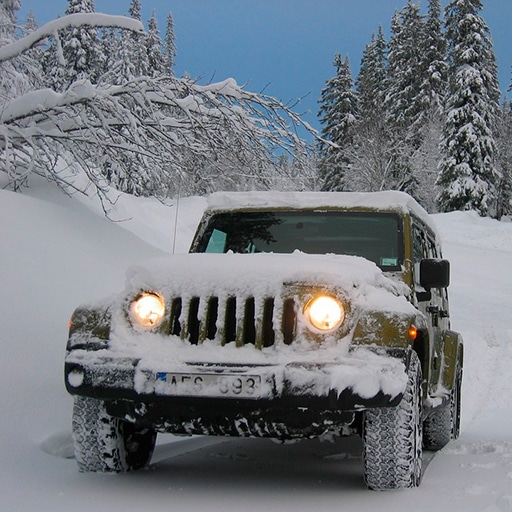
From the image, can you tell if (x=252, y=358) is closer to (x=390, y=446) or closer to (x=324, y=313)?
(x=324, y=313)

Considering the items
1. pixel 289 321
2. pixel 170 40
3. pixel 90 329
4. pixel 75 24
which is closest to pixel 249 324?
pixel 289 321

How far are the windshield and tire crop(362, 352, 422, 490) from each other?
1.40 m

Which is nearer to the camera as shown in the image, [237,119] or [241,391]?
[241,391]

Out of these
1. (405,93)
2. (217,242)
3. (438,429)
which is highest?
(405,93)

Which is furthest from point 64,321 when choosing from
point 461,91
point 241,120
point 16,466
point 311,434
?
point 461,91

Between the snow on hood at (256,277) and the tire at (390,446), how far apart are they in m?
0.54

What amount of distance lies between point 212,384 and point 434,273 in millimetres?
1935

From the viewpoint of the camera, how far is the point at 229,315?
3.84 metres

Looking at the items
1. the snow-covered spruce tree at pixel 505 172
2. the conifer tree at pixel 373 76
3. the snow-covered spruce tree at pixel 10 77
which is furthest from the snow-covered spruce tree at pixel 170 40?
the snow-covered spruce tree at pixel 10 77

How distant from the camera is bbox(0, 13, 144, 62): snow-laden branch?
29.5 ft

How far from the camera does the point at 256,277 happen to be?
3850 millimetres

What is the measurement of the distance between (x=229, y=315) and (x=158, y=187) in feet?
26.9

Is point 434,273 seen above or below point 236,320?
above

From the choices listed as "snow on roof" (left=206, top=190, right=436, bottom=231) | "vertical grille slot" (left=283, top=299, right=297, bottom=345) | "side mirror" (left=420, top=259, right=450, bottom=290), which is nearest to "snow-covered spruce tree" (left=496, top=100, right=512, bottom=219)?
"snow on roof" (left=206, top=190, right=436, bottom=231)
